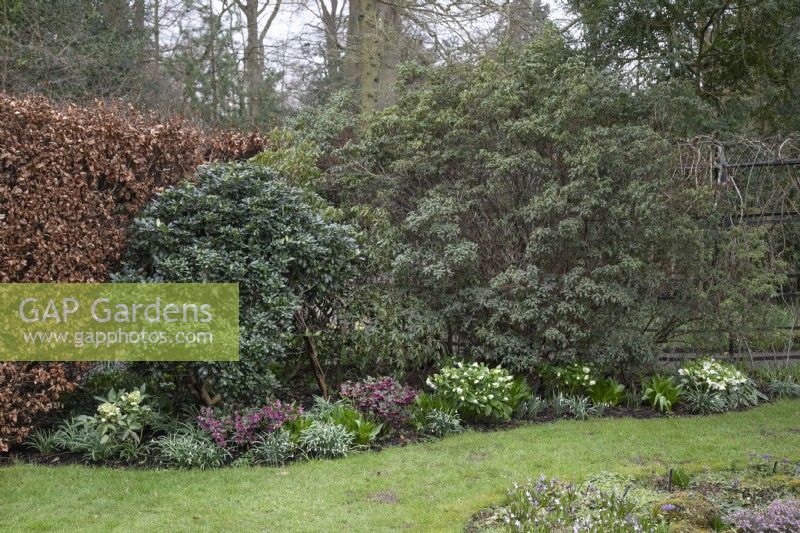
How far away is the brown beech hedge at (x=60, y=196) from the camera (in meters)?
5.44

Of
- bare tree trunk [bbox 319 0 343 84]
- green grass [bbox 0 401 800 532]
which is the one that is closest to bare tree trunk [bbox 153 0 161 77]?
bare tree trunk [bbox 319 0 343 84]

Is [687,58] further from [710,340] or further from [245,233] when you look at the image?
[245,233]

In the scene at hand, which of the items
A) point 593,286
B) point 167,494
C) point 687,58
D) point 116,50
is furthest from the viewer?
point 116,50

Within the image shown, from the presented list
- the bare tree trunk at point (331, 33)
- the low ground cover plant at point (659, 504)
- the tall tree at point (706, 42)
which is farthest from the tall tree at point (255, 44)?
the low ground cover plant at point (659, 504)

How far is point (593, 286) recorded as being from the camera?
23.0ft

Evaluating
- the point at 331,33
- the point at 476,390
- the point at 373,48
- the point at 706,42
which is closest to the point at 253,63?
the point at 331,33

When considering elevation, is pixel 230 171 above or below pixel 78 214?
above

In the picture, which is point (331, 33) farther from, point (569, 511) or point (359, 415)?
point (569, 511)

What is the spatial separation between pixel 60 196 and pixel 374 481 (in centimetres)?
328

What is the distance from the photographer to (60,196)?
567 centimetres

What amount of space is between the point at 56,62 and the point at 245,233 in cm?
711

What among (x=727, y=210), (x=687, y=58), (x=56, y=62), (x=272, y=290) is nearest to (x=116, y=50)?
(x=56, y=62)

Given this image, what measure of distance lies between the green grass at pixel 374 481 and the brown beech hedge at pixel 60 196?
67 cm

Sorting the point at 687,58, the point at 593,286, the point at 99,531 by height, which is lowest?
the point at 99,531
